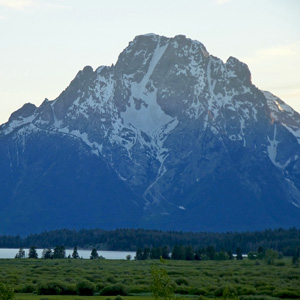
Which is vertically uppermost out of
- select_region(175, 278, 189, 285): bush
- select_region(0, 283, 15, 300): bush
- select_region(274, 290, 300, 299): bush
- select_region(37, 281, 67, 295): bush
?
select_region(175, 278, 189, 285): bush

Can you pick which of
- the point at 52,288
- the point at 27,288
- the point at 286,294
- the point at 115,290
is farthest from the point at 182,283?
the point at 27,288

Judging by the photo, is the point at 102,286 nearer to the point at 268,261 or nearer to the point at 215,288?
the point at 215,288

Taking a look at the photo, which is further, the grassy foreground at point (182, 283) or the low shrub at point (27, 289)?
the low shrub at point (27, 289)

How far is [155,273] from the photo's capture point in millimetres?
63562

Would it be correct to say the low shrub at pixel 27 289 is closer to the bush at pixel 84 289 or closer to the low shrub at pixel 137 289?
the bush at pixel 84 289

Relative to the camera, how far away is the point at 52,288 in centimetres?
9962

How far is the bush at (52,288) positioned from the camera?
98.9m

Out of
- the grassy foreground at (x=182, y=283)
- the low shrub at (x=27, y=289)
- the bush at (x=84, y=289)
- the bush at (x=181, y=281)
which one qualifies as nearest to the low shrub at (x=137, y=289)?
the grassy foreground at (x=182, y=283)

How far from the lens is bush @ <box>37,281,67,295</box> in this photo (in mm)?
98869

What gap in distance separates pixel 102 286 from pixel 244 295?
1755 centimetres

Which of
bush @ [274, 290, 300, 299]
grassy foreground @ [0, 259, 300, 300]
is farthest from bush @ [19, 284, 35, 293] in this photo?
bush @ [274, 290, 300, 299]

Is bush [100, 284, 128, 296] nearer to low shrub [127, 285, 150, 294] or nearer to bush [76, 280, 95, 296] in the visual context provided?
low shrub [127, 285, 150, 294]

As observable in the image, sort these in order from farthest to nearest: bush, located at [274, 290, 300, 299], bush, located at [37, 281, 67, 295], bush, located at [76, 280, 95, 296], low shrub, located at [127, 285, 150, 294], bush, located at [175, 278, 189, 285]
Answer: bush, located at [175, 278, 189, 285], low shrub, located at [127, 285, 150, 294], bush, located at [274, 290, 300, 299], bush, located at [37, 281, 67, 295], bush, located at [76, 280, 95, 296]

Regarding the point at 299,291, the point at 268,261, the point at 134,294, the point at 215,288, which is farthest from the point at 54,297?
the point at 268,261
